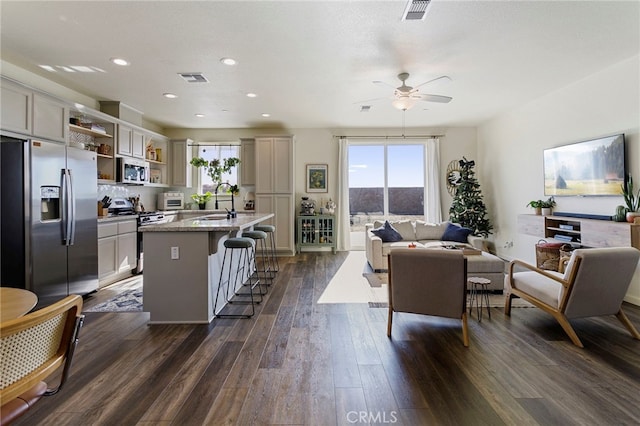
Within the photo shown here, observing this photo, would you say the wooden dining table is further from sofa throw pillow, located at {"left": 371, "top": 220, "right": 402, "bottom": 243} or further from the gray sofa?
sofa throw pillow, located at {"left": 371, "top": 220, "right": 402, "bottom": 243}

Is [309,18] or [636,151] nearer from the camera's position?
[309,18]

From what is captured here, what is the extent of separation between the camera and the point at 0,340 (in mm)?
894

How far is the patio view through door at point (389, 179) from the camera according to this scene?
23.5 feet

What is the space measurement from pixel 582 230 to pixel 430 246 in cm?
194

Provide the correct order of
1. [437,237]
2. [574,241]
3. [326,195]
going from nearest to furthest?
1. [574,241]
2. [437,237]
3. [326,195]

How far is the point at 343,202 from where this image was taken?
696cm

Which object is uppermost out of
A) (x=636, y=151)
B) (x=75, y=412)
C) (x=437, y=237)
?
(x=636, y=151)

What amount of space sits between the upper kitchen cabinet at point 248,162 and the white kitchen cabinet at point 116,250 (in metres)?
2.41

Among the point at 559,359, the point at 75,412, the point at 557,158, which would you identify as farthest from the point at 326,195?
the point at 75,412

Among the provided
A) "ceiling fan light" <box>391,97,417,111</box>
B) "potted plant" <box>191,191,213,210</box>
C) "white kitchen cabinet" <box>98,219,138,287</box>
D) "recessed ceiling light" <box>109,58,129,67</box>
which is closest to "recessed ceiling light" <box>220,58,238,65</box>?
"recessed ceiling light" <box>109,58,129,67</box>

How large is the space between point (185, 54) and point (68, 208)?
2252 mm

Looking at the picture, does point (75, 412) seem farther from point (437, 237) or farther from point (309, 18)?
point (437, 237)

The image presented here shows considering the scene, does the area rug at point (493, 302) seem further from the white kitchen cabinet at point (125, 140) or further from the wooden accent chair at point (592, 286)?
the white kitchen cabinet at point (125, 140)

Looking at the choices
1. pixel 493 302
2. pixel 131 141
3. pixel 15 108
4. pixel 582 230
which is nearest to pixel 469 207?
pixel 582 230
